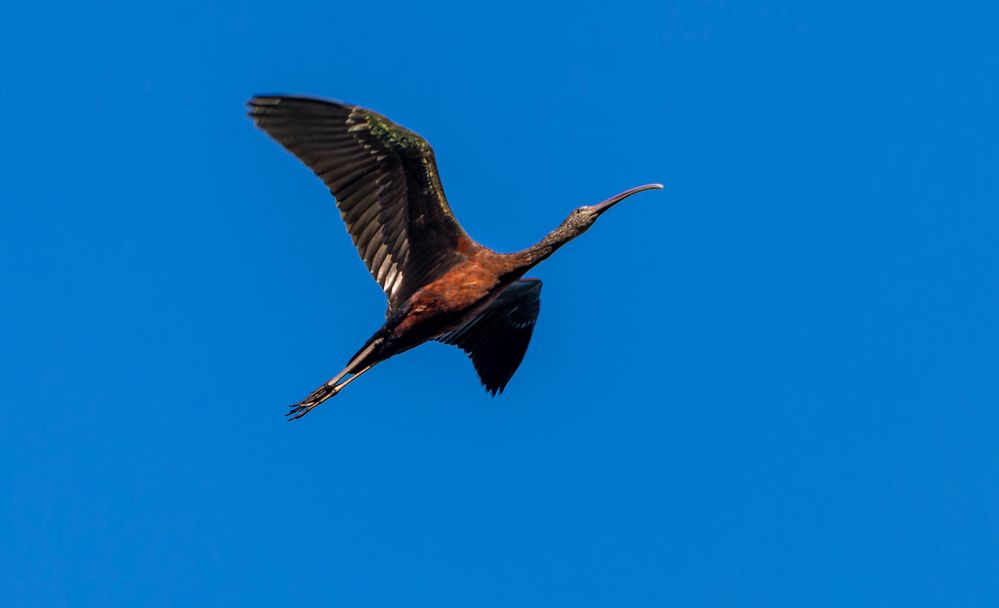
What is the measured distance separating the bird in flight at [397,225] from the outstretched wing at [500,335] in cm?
233

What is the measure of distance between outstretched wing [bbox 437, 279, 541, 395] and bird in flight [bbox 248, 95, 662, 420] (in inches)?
91.7

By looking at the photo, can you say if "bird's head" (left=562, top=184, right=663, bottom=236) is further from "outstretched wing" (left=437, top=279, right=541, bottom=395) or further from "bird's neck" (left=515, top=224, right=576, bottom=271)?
"outstretched wing" (left=437, top=279, right=541, bottom=395)

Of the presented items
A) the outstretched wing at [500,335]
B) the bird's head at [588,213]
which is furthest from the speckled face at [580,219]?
the outstretched wing at [500,335]

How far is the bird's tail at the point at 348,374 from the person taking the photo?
23500 mm

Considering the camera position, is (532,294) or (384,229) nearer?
(384,229)

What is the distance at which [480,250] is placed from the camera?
77.3 feet

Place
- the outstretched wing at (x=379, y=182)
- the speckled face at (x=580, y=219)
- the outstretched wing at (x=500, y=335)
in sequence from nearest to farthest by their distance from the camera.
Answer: the outstretched wing at (x=379, y=182) → the speckled face at (x=580, y=219) → the outstretched wing at (x=500, y=335)

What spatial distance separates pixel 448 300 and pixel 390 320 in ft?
2.78

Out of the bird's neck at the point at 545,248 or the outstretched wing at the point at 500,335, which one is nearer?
the bird's neck at the point at 545,248

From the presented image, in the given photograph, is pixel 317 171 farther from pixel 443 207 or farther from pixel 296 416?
pixel 296 416

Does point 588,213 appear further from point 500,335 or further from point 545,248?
point 500,335

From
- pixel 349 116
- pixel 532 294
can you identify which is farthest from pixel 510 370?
pixel 349 116

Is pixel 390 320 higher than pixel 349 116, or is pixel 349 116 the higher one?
pixel 349 116

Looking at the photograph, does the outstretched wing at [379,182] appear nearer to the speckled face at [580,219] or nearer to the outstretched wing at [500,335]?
the speckled face at [580,219]
